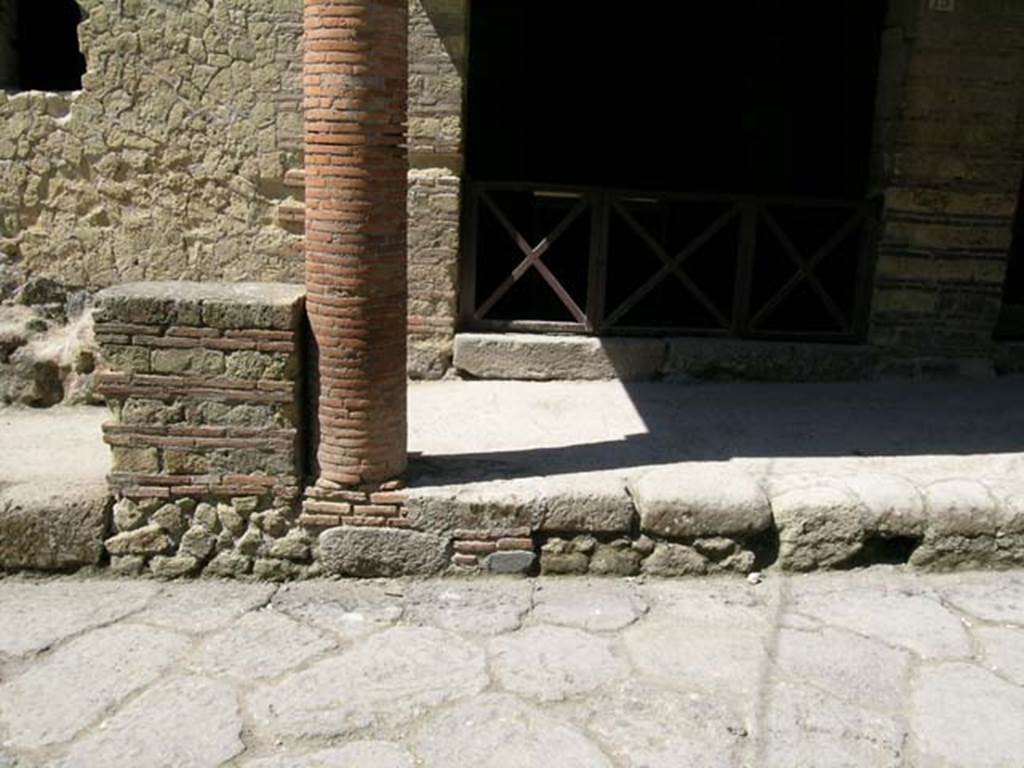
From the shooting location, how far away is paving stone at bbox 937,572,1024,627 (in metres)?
4.23

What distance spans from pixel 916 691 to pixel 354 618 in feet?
7.31

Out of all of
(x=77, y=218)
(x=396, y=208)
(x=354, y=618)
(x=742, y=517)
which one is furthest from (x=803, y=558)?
(x=77, y=218)

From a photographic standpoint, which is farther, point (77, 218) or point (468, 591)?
point (77, 218)

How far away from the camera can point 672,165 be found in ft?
32.2

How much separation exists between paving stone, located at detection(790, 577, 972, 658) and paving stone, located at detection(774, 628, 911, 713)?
11 centimetres

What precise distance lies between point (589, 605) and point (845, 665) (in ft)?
3.52

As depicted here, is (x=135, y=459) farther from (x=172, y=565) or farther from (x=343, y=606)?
(x=343, y=606)

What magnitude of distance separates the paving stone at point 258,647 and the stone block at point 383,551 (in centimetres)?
41

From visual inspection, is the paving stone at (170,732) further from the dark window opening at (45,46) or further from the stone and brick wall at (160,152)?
the dark window opening at (45,46)

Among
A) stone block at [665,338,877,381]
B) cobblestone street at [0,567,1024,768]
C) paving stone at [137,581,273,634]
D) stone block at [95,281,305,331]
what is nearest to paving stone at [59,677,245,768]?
cobblestone street at [0,567,1024,768]

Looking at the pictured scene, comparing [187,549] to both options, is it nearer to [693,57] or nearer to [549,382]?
[549,382]

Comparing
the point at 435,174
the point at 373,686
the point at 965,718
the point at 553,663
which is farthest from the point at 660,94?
the point at 373,686

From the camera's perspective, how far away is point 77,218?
627cm

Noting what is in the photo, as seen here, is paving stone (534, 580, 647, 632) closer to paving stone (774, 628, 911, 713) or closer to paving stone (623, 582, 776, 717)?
paving stone (623, 582, 776, 717)
